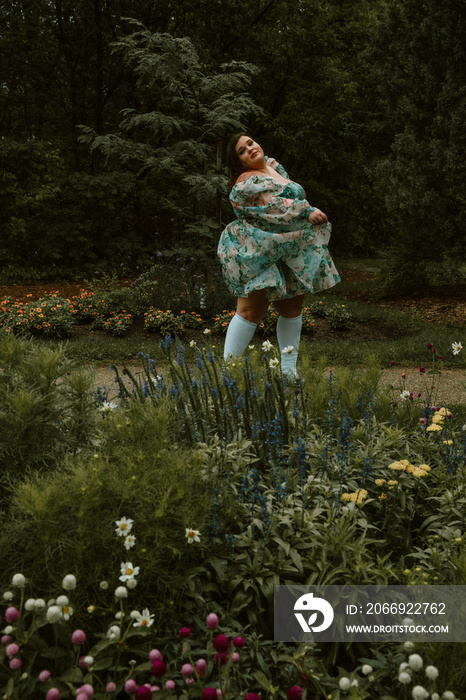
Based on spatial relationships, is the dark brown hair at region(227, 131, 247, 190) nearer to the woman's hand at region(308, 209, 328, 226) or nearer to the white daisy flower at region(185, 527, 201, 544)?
the woman's hand at region(308, 209, 328, 226)

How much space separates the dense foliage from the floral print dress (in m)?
5.87

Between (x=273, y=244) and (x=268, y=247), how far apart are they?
0.13 ft

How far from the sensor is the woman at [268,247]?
3.84 metres

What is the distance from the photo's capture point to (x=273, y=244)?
3838 mm

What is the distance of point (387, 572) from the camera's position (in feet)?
6.37

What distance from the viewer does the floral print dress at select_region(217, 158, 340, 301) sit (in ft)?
12.6

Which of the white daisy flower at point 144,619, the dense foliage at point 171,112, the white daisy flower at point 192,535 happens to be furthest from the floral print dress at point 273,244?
the dense foliage at point 171,112

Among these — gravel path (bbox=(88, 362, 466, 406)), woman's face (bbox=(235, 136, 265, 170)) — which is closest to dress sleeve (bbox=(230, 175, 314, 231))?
woman's face (bbox=(235, 136, 265, 170))

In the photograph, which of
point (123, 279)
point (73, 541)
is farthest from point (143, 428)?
point (123, 279)

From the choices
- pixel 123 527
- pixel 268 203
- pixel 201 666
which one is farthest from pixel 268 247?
pixel 201 666

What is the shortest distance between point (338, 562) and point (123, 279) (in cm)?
1165

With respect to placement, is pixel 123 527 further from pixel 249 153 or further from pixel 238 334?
pixel 249 153

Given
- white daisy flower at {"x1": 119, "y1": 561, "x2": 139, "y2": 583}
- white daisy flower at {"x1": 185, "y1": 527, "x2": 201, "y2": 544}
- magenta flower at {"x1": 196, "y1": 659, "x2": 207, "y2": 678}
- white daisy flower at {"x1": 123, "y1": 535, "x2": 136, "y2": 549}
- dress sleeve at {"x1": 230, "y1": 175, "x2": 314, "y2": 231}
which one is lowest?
magenta flower at {"x1": 196, "y1": 659, "x2": 207, "y2": 678}

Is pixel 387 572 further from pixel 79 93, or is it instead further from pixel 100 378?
pixel 79 93
